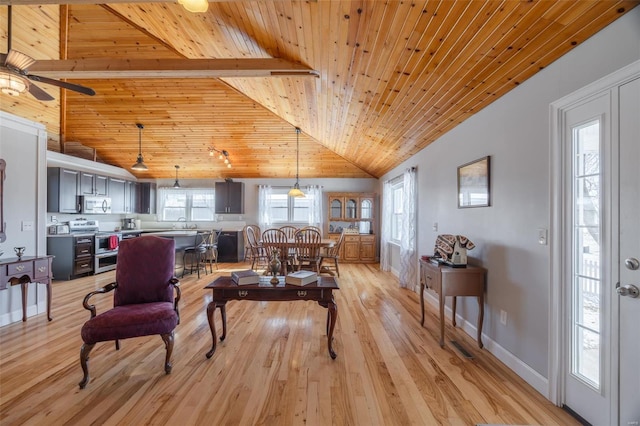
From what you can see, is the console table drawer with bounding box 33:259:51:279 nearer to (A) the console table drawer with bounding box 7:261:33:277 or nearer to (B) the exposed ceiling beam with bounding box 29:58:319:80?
(A) the console table drawer with bounding box 7:261:33:277

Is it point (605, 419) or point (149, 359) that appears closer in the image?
point (605, 419)

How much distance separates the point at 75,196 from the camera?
227 inches

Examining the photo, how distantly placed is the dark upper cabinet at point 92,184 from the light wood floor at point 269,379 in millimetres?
3580

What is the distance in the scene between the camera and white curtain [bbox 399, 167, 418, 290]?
4.59 metres

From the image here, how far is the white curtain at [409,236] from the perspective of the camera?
181 inches

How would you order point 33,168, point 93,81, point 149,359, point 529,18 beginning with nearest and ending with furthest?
point 529,18 < point 149,359 < point 33,168 < point 93,81

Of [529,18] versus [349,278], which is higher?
[529,18]

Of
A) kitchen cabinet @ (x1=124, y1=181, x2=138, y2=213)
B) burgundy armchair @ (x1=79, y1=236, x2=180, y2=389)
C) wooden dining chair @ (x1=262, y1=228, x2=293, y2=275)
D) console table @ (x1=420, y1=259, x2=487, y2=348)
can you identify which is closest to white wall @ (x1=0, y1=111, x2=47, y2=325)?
burgundy armchair @ (x1=79, y1=236, x2=180, y2=389)

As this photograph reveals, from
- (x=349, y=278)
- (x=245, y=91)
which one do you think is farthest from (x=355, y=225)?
(x=245, y=91)

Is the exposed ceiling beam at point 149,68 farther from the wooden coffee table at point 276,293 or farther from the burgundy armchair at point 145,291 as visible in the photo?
the wooden coffee table at point 276,293

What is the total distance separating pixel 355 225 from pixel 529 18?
6244 millimetres

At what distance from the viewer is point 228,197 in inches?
302

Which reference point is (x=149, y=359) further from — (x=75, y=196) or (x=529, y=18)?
(x=75, y=196)

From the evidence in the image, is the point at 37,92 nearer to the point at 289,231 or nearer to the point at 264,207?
the point at 289,231
